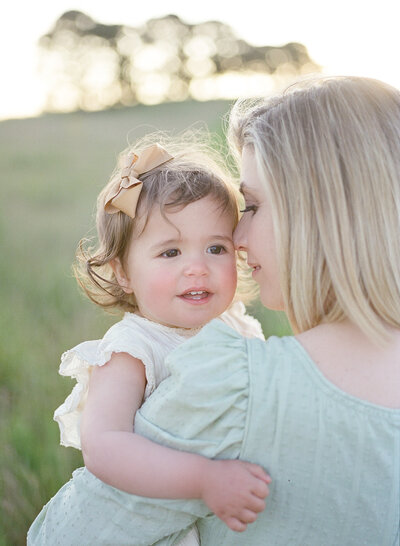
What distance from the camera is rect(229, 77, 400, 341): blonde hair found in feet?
5.30

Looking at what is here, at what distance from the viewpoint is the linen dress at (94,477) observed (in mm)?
1716

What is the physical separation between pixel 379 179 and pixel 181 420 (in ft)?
2.36

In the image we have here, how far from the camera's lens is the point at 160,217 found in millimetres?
2225

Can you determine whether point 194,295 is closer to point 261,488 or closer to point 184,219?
point 184,219

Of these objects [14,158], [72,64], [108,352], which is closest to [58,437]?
[108,352]

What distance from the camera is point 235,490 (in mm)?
1505

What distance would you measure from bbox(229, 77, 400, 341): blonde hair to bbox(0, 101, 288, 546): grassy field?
126cm

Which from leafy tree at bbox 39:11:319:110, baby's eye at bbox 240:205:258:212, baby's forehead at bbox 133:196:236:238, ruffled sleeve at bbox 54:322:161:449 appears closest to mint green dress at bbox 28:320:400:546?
ruffled sleeve at bbox 54:322:161:449

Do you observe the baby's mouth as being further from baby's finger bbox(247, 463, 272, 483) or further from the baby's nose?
→ baby's finger bbox(247, 463, 272, 483)

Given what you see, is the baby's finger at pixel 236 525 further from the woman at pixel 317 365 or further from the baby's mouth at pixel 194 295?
the baby's mouth at pixel 194 295

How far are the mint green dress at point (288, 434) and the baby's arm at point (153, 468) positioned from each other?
0.04m

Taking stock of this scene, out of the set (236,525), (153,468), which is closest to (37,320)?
(153,468)

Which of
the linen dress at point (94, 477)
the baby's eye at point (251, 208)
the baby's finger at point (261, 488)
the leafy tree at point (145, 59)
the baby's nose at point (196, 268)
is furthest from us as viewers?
the leafy tree at point (145, 59)

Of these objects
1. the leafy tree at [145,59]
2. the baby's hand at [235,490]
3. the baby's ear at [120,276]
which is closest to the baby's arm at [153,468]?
the baby's hand at [235,490]
